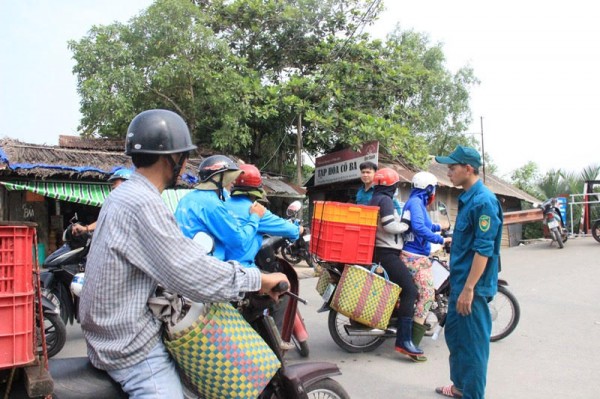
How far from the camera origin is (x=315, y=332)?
18.5 ft

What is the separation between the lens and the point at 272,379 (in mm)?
2301

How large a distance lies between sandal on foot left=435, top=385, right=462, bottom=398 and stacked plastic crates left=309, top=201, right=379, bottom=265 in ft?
4.23

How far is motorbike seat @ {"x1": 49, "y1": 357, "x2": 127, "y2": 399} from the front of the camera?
1666 millimetres

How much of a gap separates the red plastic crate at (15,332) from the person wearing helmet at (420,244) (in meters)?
3.57

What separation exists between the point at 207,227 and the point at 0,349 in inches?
77.6

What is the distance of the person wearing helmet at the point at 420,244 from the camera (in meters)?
4.53

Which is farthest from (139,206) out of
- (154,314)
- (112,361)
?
(112,361)

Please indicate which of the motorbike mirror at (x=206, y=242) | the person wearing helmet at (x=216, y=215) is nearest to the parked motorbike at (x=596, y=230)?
the person wearing helmet at (x=216, y=215)

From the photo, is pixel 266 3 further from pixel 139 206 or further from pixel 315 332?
pixel 139 206

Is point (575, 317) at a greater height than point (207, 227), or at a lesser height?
lesser

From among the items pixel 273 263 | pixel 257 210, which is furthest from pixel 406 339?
pixel 257 210

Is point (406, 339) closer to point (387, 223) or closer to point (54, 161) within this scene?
point (387, 223)

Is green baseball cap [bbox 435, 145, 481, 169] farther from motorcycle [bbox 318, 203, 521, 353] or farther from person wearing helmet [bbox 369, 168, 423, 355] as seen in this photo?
motorcycle [bbox 318, 203, 521, 353]

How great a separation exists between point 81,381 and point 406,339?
3.40m
